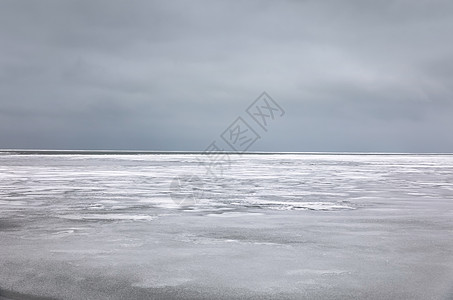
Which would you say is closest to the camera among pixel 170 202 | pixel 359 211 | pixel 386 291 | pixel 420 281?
pixel 386 291

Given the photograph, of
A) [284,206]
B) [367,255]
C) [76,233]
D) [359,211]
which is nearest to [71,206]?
[76,233]

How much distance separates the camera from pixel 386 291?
465cm

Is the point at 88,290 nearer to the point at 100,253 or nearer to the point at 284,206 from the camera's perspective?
the point at 100,253

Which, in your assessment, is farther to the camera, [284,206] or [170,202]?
[170,202]

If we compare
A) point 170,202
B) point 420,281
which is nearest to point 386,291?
point 420,281

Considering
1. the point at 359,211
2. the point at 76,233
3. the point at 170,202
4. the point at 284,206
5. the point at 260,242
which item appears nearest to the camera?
the point at 260,242

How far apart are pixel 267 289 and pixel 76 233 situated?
459cm

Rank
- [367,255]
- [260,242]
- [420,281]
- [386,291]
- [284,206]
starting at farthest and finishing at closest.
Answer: [284,206] < [260,242] < [367,255] < [420,281] < [386,291]

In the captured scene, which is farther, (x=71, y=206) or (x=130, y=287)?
(x=71, y=206)

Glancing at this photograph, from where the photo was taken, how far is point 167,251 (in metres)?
6.69

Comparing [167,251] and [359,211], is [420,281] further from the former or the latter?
[359,211]

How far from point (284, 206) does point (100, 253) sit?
6.93 m

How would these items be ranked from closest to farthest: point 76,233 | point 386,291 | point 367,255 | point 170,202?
point 386,291
point 367,255
point 76,233
point 170,202

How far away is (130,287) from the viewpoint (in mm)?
4801
